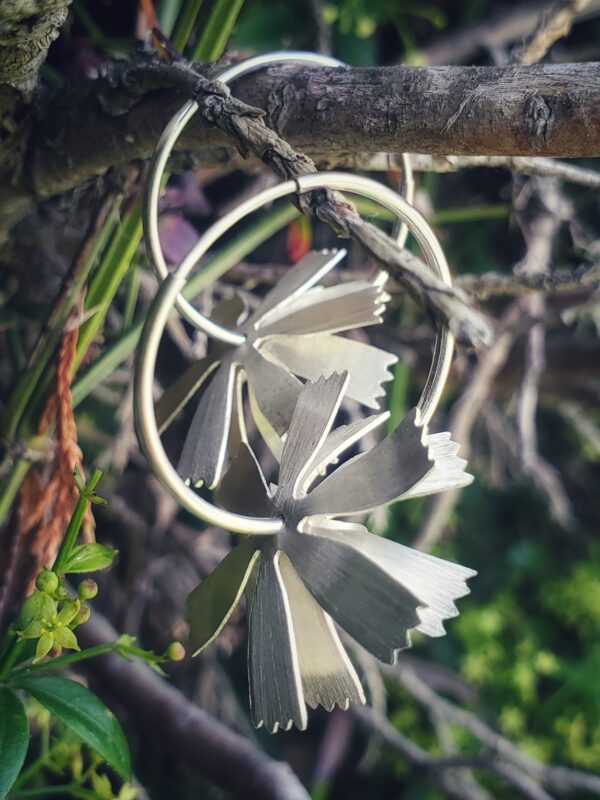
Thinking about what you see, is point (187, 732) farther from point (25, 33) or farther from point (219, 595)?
point (25, 33)

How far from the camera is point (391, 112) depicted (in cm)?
38

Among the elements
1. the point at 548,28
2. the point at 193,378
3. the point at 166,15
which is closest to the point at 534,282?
the point at 548,28

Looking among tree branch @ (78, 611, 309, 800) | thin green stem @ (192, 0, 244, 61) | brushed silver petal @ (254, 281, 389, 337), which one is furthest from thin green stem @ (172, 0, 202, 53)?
tree branch @ (78, 611, 309, 800)

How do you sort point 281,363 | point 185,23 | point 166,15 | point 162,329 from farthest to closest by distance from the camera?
point 166,15
point 185,23
point 281,363
point 162,329

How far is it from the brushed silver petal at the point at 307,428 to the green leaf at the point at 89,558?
0.11 meters

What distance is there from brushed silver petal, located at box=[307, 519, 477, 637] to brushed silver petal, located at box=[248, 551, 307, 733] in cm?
3

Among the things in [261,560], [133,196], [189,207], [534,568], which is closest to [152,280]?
[189,207]

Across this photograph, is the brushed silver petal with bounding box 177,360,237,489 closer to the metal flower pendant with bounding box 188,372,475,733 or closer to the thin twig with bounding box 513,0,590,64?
the metal flower pendant with bounding box 188,372,475,733

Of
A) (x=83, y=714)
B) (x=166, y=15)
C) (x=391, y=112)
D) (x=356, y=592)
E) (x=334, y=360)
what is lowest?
(x=83, y=714)

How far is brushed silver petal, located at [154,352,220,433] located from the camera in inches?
16.6

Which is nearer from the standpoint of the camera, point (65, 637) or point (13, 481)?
point (65, 637)

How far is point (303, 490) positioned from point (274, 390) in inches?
2.7

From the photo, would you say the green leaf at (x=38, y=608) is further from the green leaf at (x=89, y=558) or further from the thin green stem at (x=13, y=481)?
the thin green stem at (x=13, y=481)

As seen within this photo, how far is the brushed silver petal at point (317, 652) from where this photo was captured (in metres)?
0.34
